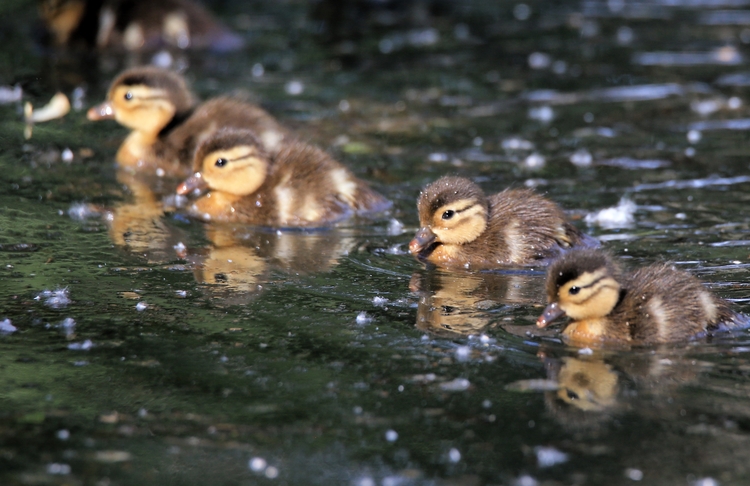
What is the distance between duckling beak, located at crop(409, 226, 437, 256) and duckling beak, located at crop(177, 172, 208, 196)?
1567 millimetres

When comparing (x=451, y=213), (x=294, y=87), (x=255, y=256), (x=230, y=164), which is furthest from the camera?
(x=294, y=87)

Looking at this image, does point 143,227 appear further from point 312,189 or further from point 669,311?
point 669,311

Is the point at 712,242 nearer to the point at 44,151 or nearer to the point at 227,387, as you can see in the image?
the point at 227,387

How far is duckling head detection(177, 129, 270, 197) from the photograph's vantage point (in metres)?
6.27

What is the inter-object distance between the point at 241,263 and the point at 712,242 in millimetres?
2555

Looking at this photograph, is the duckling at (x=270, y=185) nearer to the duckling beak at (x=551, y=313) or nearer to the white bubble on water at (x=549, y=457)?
the duckling beak at (x=551, y=313)

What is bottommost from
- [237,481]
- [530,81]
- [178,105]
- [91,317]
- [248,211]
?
[237,481]

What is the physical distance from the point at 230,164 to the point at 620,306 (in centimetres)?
272

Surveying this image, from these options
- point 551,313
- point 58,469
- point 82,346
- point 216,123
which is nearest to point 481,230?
point 551,313

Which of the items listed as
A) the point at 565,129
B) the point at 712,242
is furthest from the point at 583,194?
the point at 565,129

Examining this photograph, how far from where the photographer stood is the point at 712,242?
18.8 feet

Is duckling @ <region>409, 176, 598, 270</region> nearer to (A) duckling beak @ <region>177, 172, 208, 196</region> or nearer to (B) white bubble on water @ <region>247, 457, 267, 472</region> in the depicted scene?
(A) duckling beak @ <region>177, 172, 208, 196</region>

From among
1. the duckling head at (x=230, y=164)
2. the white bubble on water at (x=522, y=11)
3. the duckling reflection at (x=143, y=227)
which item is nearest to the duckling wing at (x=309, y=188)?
the duckling head at (x=230, y=164)

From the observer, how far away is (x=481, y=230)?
5.55 meters
